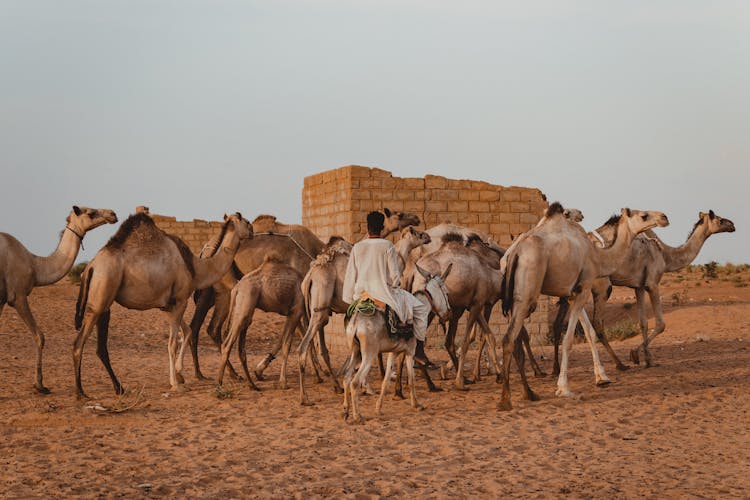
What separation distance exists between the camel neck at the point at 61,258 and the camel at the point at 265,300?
90.2 inches

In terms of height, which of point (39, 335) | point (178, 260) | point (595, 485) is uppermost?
point (178, 260)

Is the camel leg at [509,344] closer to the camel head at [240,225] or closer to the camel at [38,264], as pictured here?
the camel head at [240,225]

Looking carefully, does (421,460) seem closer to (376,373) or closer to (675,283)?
(376,373)

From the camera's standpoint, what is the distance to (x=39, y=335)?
1177cm

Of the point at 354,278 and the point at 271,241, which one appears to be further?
the point at 271,241

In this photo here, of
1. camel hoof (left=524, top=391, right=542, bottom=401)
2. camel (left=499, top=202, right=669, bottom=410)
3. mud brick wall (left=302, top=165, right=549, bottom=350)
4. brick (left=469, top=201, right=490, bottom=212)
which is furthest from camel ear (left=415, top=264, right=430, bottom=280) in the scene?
brick (left=469, top=201, right=490, bottom=212)

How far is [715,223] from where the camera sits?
15320 mm

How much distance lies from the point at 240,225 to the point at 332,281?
91.1 inches

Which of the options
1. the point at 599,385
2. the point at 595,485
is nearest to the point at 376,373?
the point at 599,385

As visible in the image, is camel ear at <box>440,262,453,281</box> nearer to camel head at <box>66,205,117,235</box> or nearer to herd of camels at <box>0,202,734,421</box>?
herd of camels at <box>0,202,734,421</box>

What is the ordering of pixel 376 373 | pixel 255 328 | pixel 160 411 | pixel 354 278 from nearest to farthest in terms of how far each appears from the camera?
pixel 354 278 → pixel 160 411 → pixel 376 373 → pixel 255 328

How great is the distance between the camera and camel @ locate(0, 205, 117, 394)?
11688 millimetres

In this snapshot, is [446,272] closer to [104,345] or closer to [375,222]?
[375,222]

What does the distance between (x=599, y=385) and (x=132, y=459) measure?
649 centimetres
